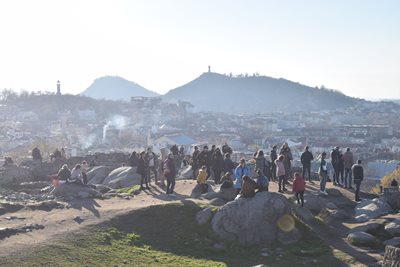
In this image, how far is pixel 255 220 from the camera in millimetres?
18781

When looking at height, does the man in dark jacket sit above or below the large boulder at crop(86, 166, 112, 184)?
above

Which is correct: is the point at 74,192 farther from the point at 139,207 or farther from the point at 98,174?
the point at 98,174

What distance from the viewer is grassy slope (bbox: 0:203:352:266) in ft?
51.2

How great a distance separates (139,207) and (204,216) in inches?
96.8

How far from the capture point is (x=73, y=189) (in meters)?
24.9

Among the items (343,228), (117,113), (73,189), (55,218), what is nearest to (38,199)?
(73,189)

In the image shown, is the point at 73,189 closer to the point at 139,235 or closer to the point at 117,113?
the point at 139,235

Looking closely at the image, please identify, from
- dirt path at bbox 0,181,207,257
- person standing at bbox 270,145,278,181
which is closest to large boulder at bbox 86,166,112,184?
dirt path at bbox 0,181,207,257

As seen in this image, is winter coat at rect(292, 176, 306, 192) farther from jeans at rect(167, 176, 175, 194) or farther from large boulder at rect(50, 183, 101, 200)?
large boulder at rect(50, 183, 101, 200)

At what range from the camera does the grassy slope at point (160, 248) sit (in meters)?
15.6

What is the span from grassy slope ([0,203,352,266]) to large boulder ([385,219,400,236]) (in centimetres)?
266

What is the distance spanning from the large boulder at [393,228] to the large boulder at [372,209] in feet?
5.94

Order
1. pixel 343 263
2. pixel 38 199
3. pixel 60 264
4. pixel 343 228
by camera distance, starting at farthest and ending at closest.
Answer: pixel 38 199 → pixel 343 228 → pixel 343 263 → pixel 60 264

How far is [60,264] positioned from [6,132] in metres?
122
